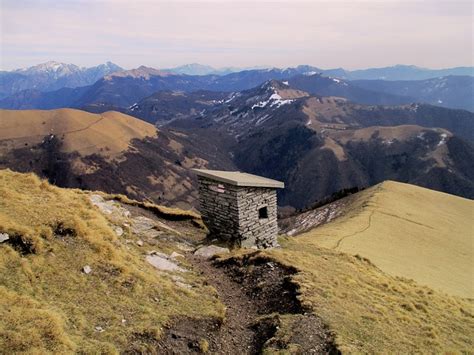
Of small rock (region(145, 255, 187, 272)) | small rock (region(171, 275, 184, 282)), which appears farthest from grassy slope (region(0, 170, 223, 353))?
small rock (region(145, 255, 187, 272))

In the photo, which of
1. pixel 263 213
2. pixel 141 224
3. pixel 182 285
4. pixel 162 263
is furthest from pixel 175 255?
pixel 263 213

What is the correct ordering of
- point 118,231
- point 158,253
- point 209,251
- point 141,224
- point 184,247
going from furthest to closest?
point 141,224, point 184,247, point 209,251, point 118,231, point 158,253

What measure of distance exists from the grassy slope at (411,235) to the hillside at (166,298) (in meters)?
14.5

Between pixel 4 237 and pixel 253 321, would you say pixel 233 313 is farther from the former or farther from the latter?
pixel 4 237

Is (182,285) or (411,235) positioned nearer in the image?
(182,285)

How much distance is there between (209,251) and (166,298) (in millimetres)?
7531

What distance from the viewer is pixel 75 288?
517 inches

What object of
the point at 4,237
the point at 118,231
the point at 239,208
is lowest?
the point at 118,231

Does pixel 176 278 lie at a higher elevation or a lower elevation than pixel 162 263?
lower

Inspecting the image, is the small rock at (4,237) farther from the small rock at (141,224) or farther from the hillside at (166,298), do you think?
the small rock at (141,224)

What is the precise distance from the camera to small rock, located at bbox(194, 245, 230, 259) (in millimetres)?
21672

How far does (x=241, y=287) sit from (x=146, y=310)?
20.0 ft

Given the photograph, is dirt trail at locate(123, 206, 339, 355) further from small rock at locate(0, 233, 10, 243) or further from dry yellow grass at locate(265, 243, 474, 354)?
small rock at locate(0, 233, 10, 243)

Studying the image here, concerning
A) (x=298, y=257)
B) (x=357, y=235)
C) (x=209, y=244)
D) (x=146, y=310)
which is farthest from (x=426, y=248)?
(x=146, y=310)
